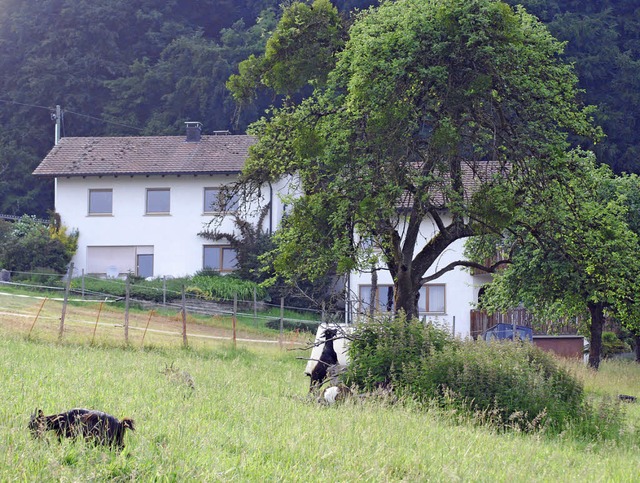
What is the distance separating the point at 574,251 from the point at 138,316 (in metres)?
19.0

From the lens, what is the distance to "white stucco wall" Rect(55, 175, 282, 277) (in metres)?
49.1

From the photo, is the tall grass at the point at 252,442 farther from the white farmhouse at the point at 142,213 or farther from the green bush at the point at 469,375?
the white farmhouse at the point at 142,213

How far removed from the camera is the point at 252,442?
9219 millimetres

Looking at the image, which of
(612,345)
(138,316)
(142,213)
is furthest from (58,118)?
(612,345)

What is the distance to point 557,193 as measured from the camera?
64.7 ft

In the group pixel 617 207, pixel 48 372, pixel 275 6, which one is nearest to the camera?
pixel 48 372

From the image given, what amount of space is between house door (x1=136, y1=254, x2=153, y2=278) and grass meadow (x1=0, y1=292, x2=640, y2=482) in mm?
33201

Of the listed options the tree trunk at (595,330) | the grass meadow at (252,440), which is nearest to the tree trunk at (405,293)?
the grass meadow at (252,440)

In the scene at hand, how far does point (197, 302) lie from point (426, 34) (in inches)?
996

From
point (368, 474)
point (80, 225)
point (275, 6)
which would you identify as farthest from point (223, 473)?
point (275, 6)

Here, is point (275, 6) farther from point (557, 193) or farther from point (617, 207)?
point (557, 193)

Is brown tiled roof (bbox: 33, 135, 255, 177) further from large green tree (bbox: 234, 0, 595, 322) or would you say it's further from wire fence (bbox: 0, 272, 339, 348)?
large green tree (bbox: 234, 0, 595, 322)

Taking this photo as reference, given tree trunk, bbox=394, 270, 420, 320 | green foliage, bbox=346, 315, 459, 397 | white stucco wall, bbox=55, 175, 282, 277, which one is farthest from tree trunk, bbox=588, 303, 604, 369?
white stucco wall, bbox=55, 175, 282, 277

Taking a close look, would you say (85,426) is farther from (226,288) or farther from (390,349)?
(226,288)
